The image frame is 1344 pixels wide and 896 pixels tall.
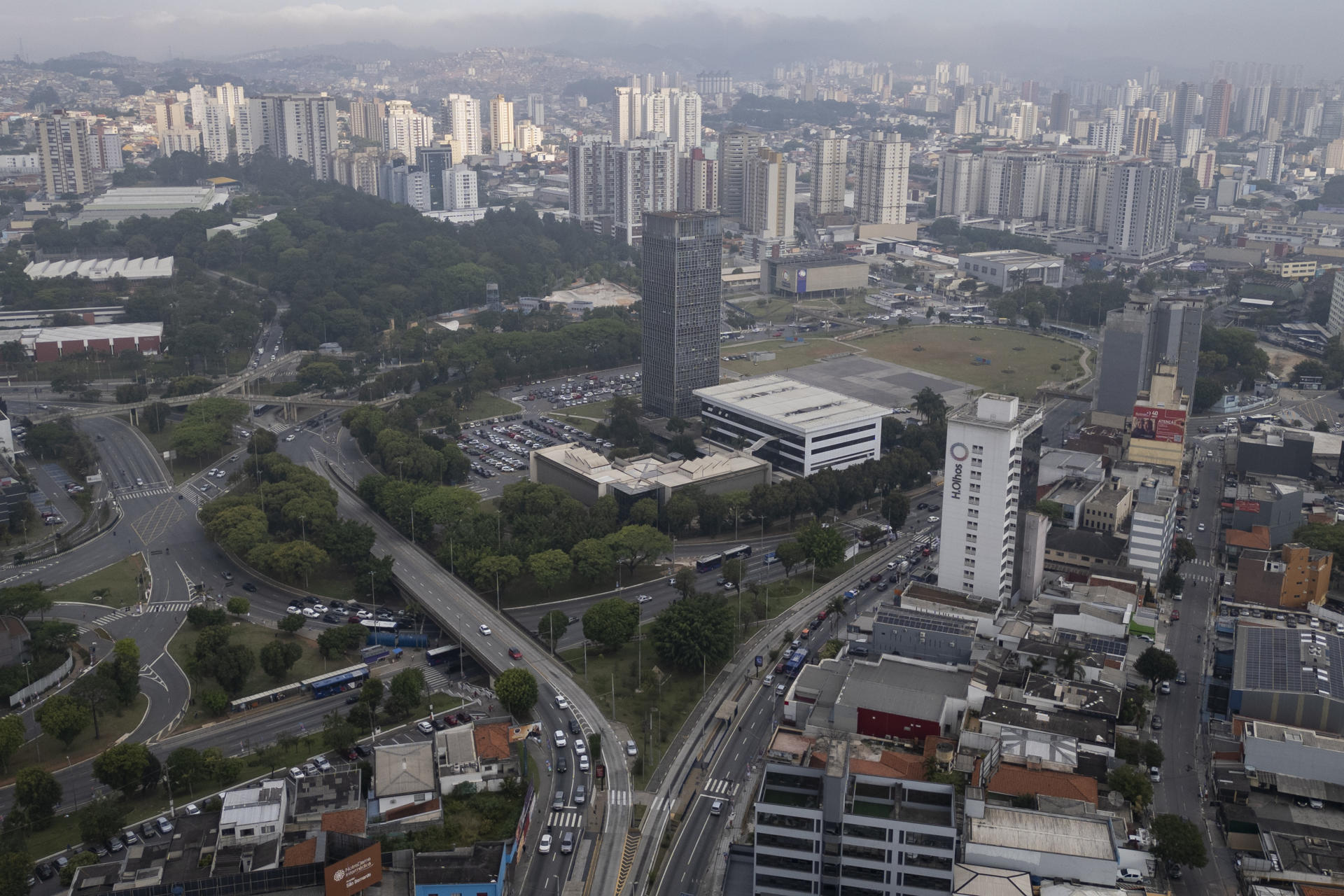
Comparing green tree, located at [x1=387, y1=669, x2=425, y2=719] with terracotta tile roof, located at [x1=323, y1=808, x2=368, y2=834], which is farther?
green tree, located at [x1=387, y1=669, x2=425, y2=719]

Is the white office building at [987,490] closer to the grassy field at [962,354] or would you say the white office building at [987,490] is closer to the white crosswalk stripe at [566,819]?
the white crosswalk stripe at [566,819]

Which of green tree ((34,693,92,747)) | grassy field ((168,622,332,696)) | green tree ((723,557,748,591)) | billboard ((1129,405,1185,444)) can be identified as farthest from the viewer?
billboard ((1129,405,1185,444))

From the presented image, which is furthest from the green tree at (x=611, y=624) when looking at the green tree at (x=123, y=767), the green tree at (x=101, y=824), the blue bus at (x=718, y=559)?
the green tree at (x=101, y=824)

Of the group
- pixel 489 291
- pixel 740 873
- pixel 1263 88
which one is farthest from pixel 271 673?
pixel 1263 88

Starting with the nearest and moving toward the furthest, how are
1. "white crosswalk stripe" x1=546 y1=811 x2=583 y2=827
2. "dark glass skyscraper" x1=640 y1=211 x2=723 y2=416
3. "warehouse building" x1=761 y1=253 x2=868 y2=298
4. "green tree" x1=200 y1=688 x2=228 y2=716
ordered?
"white crosswalk stripe" x1=546 y1=811 x2=583 y2=827 < "green tree" x1=200 y1=688 x2=228 y2=716 < "dark glass skyscraper" x1=640 y1=211 x2=723 y2=416 < "warehouse building" x1=761 y1=253 x2=868 y2=298

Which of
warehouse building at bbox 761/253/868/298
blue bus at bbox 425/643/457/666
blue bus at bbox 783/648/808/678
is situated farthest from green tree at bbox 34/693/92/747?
warehouse building at bbox 761/253/868/298

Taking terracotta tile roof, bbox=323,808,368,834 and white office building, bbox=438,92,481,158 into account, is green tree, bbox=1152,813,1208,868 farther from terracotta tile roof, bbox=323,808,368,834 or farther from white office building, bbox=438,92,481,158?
white office building, bbox=438,92,481,158

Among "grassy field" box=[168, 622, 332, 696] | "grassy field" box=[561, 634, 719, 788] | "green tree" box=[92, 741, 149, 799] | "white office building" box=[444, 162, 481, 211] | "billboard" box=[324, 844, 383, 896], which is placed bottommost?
"grassy field" box=[168, 622, 332, 696]
